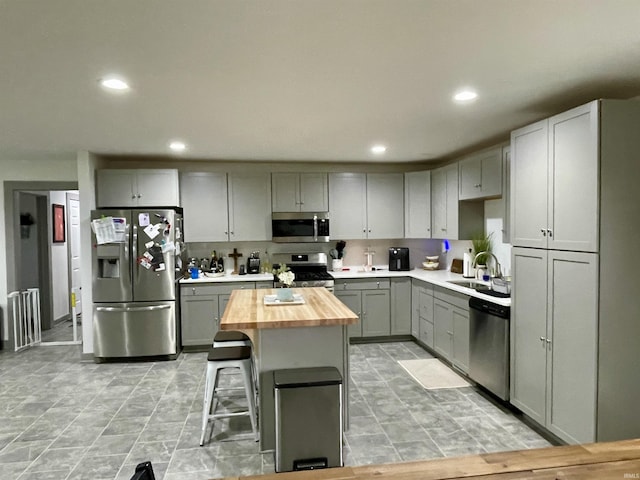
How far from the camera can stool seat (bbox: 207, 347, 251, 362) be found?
297 centimetres

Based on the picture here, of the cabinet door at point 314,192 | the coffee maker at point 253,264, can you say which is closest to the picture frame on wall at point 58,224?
the coffee maker at point 253,264

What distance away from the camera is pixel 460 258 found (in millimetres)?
5379

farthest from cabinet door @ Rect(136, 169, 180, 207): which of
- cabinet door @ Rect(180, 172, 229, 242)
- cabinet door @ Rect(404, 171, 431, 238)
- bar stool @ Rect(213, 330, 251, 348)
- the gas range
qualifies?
cabinet door @ Rect(404, 171, 431, 238)

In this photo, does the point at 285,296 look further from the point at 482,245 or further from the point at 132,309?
the point at 482,245

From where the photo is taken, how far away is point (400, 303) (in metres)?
5.38

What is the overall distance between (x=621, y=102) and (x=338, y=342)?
2266mm

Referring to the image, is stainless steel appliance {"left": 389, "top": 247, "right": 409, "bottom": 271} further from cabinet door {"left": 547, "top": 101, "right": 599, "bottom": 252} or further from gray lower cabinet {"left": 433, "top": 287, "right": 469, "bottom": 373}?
cabinet door {"left": 547, "top": 101, "right": 599, "bottom": 252}

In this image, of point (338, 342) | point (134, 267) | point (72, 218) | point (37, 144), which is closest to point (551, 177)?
point (338, 342)

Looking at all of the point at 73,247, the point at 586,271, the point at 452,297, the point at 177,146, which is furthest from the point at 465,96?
the point at 73,247

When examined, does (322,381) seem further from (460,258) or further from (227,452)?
(460,258)

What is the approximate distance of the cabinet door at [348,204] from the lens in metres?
5.58

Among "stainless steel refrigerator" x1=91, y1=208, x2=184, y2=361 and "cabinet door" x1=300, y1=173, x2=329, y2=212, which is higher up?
"cabinet door" x1=300, y1=173, x2=329, y2=212

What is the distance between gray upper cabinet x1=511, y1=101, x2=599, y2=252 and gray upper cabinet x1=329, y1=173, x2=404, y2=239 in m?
2.53

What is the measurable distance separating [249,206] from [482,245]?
9.52 feet
